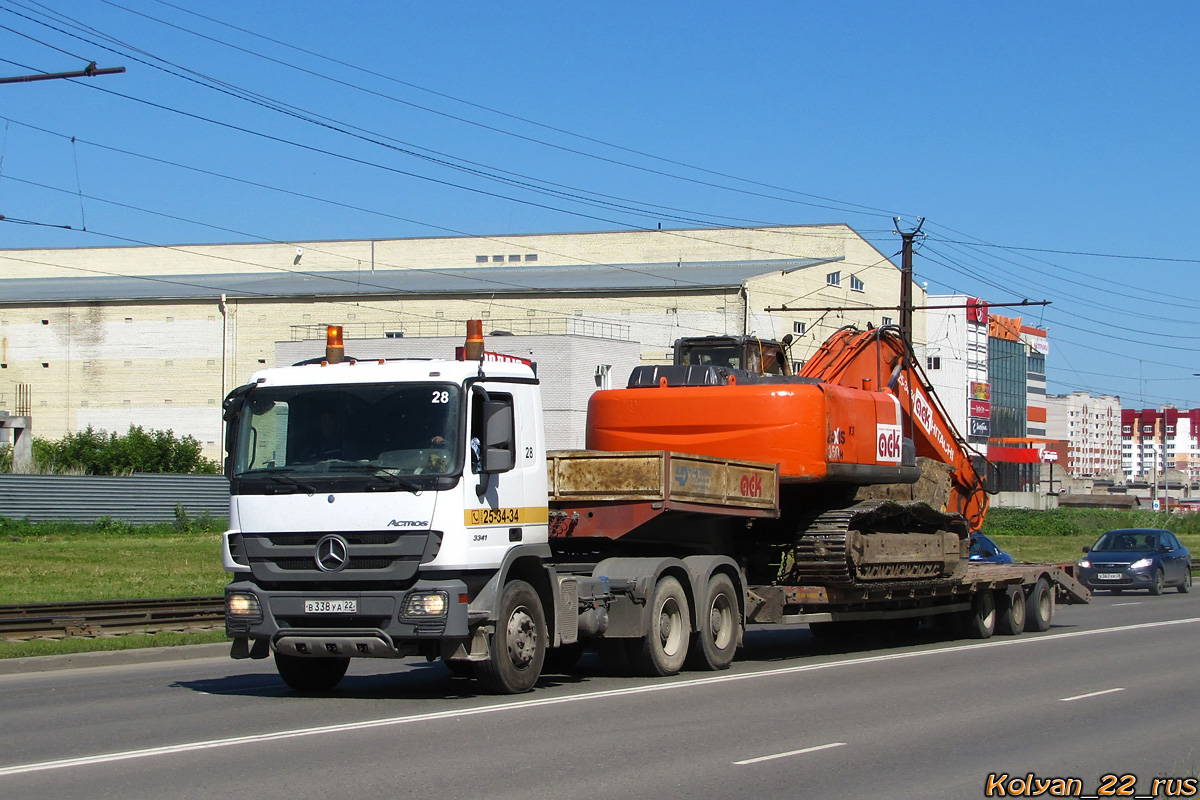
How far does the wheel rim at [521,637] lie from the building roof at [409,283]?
50662 mm

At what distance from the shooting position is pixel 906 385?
1962 cm

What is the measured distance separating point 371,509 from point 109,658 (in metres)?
A: 6.36

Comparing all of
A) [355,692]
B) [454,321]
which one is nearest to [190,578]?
[355,692]

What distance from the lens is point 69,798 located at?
768 cm

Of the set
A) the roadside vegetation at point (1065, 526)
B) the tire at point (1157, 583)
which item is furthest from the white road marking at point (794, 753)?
the roadside vegetation at point (1065, 526)

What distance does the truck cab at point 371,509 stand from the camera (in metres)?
11.4

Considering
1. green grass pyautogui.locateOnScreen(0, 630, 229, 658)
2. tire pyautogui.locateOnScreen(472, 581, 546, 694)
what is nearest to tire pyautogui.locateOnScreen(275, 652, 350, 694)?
tire pyautogui.locateOnScreen(472, 581, 546, 694)

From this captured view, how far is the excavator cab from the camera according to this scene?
18.1 meters

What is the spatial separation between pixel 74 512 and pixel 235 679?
109ft

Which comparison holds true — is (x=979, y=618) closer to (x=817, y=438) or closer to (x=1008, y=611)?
(x=1008, y=611)

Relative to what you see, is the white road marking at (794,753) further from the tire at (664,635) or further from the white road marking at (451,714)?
the tire at (664,635)

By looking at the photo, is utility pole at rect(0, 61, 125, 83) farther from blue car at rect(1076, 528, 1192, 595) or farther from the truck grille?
blue car at rect(1076, 528, 1192, 595)

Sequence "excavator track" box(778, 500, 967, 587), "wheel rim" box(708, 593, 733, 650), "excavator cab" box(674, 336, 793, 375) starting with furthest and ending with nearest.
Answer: "excavator cab" box(674, 336, 793, 375) < "excavator track" box(778, 500, 967, 587) < "wheel rim" box(708, 593, 733, 650)

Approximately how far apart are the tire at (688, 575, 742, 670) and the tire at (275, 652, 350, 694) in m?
3.72
